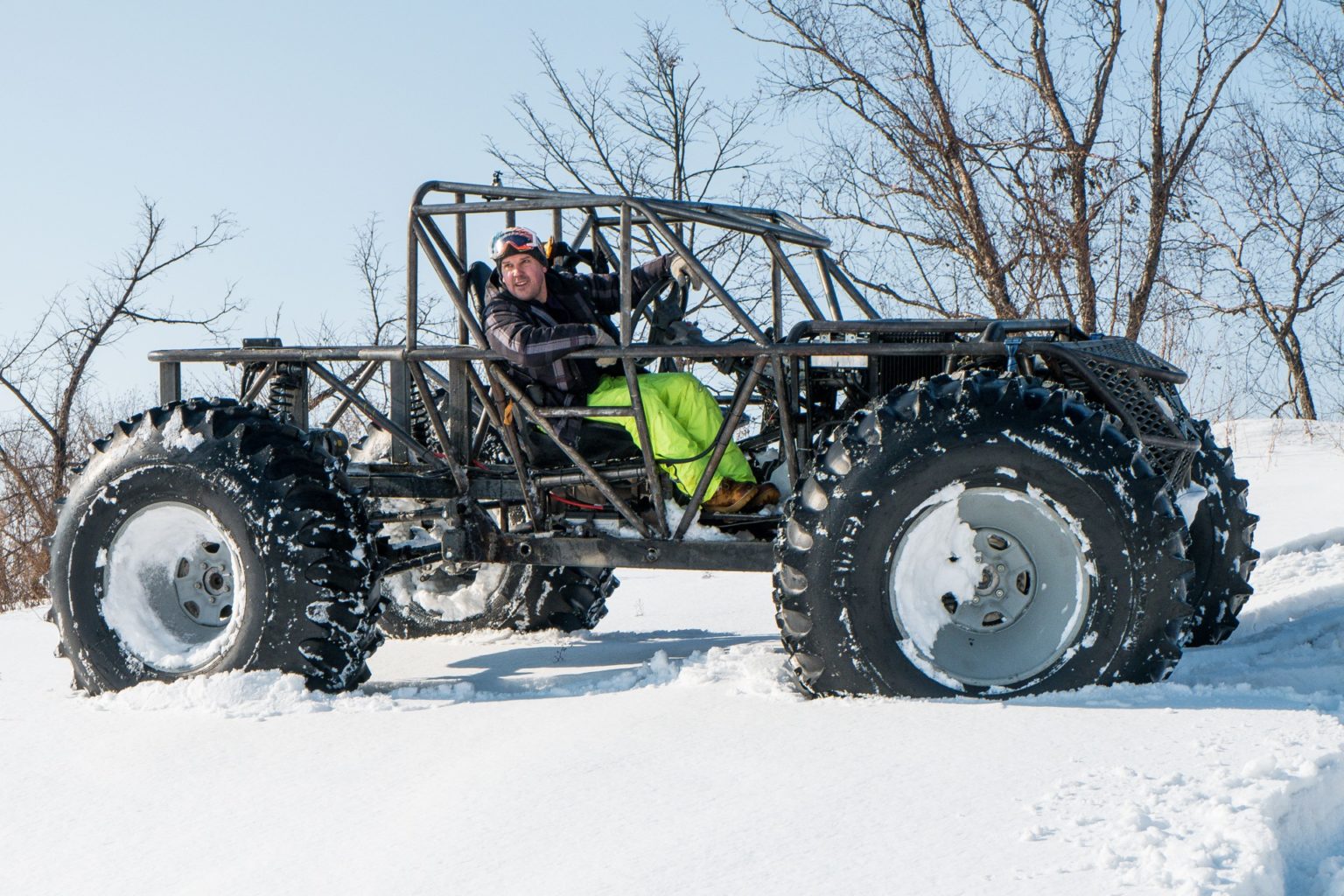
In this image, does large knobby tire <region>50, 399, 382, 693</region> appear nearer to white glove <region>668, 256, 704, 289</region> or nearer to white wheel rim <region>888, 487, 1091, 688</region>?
white glove <region>668, 256, 704, 289</region>

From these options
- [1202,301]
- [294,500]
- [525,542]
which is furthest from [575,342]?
[1202,301]

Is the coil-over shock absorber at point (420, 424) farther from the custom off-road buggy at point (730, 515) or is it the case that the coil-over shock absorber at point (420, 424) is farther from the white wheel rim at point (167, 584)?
the white wheel rim at point (167, 584)

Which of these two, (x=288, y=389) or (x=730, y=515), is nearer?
(x=730, y=515)

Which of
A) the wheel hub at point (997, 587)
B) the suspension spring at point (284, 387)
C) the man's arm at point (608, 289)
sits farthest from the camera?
the suspension spring at point (284, 387)

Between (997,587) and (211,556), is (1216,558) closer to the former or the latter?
(997,587)

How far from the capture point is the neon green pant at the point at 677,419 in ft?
15.5

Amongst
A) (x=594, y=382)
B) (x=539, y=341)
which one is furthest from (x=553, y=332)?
(x=594, y=382)

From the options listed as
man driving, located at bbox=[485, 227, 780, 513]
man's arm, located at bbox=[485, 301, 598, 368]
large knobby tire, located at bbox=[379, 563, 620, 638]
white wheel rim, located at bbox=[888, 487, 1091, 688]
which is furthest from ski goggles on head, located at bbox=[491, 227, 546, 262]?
white wheel rim, located at bbox=[888, 487, 1091, 688]

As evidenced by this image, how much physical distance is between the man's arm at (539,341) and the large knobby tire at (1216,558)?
252 cm

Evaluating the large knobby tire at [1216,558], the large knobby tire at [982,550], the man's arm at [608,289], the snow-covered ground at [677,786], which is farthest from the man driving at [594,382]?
the large knobby tire at [1216,558]

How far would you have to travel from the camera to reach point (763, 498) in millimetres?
4922

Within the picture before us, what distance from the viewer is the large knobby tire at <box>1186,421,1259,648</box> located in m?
5.16

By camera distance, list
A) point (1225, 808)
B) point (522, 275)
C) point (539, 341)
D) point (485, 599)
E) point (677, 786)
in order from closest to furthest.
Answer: point (1225, 808), point (677, 786), point (539, 341), point (522, 275), point (485, 599)

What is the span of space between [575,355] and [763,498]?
3.00 ft
